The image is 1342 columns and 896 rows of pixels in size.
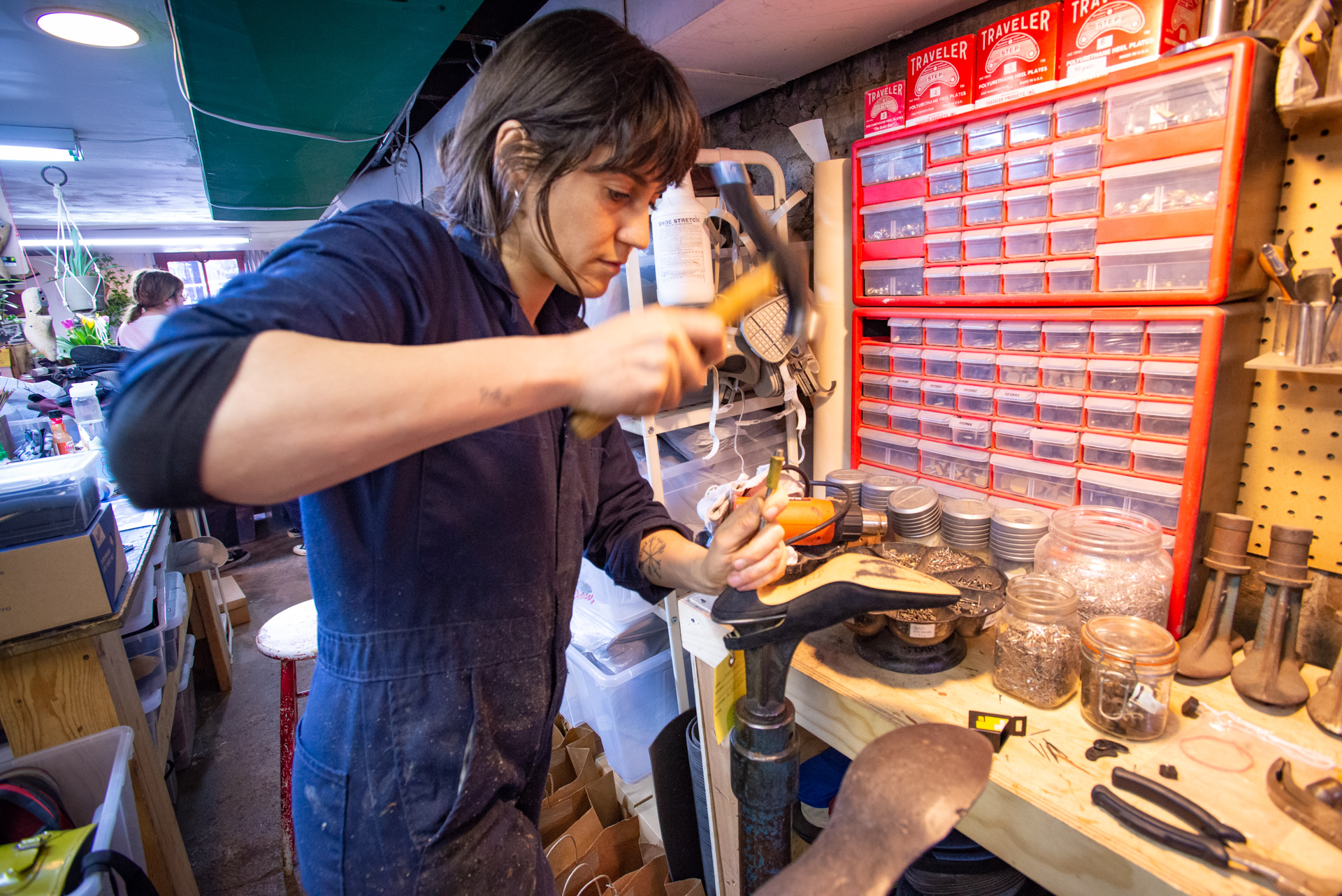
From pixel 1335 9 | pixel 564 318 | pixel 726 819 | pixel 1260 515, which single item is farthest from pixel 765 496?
pixel 1335 9

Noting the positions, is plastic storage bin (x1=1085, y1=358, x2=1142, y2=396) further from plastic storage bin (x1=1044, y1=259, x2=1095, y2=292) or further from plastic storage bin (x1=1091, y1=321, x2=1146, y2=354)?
plastic storage bin (x1=1044, y1=259, x2=1095, y2=292)

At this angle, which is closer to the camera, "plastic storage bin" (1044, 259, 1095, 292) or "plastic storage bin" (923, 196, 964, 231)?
"plastic storage bin" (1044, 259, 1095, 292)

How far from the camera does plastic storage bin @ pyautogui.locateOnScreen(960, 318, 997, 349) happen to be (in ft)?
4.46

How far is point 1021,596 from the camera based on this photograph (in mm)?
980

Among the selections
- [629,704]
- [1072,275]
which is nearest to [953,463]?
Answer: [1072,275]

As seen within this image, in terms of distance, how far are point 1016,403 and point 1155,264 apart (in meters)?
0.35

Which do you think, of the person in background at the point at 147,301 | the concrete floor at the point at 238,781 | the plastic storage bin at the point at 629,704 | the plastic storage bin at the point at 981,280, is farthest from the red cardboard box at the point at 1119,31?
the person in background at the point at 147,301

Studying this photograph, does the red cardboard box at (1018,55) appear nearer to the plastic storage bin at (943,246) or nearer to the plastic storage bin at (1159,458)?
the plastic storage bin at (943,246)

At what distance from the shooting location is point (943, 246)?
139 cm

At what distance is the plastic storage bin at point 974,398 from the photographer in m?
1.38

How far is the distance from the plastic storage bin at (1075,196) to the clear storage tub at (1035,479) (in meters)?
0.49

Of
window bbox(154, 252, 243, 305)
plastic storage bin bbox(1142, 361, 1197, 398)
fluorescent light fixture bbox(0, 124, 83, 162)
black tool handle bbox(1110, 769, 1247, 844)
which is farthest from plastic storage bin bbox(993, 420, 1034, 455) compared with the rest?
window bbox(154, 252, 243, 305)

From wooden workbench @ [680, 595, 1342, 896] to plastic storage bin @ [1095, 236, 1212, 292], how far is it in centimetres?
63

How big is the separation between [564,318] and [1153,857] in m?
1.02
